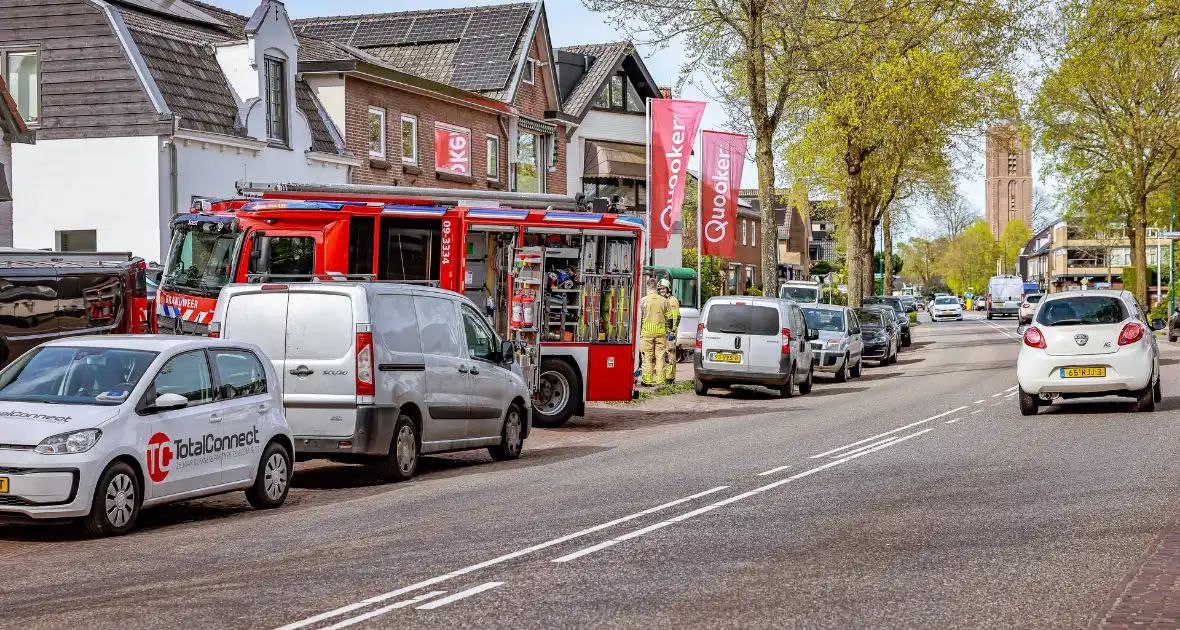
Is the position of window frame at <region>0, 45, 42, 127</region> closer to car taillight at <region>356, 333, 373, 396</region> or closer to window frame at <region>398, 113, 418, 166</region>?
window frame at <region>398, 113, 418, 166</region>

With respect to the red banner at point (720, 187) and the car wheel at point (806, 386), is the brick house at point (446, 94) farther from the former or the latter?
the car wheel at point (806, 386)

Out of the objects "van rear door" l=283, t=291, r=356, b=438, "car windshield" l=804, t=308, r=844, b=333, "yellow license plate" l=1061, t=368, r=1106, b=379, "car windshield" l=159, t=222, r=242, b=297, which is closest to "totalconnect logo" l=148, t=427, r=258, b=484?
"van rear door" l=283, t=291, r=356, b=438

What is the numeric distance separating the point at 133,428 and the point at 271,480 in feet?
6.14

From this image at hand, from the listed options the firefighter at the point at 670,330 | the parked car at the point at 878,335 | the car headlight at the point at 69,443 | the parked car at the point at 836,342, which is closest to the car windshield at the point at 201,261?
the car headlight at the point at 69,443

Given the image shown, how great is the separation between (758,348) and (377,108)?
1208 centimetres

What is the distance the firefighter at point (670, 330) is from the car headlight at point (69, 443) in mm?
16314

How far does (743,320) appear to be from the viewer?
2575 cm

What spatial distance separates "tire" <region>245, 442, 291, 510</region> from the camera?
11.9 meters

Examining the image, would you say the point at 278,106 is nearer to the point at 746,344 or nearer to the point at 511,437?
the point at 746,344

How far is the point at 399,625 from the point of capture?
680cm

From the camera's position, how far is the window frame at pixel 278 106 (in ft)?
95.0

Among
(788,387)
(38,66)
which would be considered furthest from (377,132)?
(788,387)

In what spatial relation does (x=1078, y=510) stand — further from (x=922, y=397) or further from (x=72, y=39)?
(x=72, y=39)

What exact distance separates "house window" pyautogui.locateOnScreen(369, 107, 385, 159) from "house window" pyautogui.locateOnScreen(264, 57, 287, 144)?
337cm
